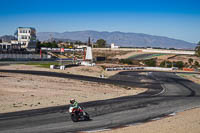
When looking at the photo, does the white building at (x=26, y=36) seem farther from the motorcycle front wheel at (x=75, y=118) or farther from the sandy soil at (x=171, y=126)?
the sandy soil at (x=171, y=126)

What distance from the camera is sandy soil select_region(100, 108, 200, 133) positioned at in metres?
15.3

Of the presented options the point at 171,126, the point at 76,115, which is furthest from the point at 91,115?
the point at 171,126

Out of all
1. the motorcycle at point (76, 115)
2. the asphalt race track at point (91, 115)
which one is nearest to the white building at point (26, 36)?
the asphalt race track at point (91, 115)

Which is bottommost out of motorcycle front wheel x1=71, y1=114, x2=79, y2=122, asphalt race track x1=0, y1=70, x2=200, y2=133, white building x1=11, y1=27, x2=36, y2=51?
asphalt race track x1=0, y1=70, x2=200, y2=133

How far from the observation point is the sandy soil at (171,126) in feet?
50.0

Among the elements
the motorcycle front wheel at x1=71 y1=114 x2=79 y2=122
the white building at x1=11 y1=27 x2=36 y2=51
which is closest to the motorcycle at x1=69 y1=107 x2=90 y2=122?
the motorcycle front wheel at x1=71 y1=114 x2=79 y2=122

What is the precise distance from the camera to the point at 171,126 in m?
16.4

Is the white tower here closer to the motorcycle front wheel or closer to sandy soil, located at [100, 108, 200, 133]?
the motorcycle front wheel

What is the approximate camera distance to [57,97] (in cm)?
2792

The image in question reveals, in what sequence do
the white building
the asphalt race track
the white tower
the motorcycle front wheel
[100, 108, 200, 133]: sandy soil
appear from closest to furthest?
[100, 108, 200, 133]: sandy soil, the asphalt race track, the motorcycle front wheel, the white building, the white tower

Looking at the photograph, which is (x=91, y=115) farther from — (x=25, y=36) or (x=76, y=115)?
(x=25, y=36)

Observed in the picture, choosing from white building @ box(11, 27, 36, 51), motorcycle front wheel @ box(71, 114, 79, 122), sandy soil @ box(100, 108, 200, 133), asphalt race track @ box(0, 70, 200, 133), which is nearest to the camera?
sandy soil @ box(100, 108, 200, 133)

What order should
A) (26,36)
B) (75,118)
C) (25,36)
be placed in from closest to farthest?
(75,118)
(26,36)
(25,36)

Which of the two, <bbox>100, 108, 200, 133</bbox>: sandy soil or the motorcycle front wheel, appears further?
the motorcycle front wheel
